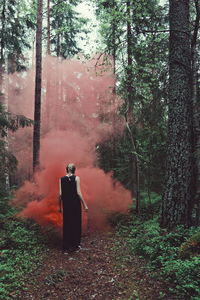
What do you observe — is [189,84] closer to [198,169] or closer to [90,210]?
[198,169]

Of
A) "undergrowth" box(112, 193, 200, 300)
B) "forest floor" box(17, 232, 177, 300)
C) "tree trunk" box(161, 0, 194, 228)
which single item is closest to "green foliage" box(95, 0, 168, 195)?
"tree trunk" box(161, 0, 194, 228)

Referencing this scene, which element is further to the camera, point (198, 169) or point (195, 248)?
point (198, 169)

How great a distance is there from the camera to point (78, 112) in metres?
19.8

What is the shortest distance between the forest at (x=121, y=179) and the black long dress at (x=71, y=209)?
55 centimetres

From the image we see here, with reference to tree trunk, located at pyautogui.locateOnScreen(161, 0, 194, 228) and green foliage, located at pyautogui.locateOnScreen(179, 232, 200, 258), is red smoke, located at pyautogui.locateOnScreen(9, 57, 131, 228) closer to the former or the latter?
tree trunk, located at pyautogui.locateOnScreen(161, 0, 194, 228)

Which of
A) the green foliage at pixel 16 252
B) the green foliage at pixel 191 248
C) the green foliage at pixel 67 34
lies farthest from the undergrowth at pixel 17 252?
the green foliage at pixel 67 34

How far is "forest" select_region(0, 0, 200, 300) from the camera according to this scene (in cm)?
473

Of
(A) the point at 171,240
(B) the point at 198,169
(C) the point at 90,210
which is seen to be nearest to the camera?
(A) the point at 171,240


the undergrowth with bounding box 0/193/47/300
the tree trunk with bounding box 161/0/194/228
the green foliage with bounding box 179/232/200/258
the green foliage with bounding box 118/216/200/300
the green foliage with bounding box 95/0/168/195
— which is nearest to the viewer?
the green foliage with bounding box 118/216/200/300

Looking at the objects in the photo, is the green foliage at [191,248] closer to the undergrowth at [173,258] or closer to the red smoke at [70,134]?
the undergrowth at [173,258]

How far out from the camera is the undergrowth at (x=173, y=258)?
3902mm

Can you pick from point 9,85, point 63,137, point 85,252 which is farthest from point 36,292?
point 9,85

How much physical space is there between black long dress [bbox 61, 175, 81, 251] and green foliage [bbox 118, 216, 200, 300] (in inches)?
64.8

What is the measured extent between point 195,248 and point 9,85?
22736 mm
